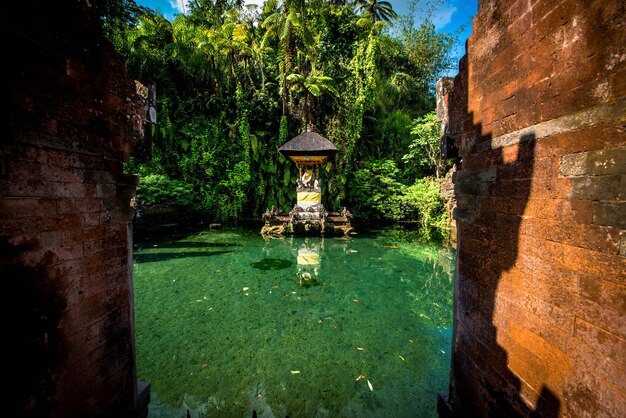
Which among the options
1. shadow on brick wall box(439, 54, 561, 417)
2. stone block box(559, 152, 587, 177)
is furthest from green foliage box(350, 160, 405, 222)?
stone block box(559, 152, 587, 177)

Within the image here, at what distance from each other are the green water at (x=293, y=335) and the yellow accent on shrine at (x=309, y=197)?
17.7 feet

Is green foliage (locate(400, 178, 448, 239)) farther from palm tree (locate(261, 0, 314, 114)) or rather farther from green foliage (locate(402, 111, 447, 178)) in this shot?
palm tree (locate(261, 0, 314, 114))

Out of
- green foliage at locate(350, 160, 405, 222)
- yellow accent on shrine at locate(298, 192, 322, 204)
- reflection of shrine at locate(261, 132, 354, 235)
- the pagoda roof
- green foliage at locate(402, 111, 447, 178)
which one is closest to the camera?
reflection of shrine at locate(261, 132, 354, 235)

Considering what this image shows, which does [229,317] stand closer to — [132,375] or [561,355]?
[132,375]

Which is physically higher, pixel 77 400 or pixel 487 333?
pixel 487 333

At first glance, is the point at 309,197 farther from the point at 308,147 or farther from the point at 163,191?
the point at 163,191

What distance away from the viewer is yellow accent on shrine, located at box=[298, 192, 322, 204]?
13.1 m

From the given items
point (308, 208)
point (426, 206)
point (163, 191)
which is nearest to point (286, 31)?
point (308, 208)

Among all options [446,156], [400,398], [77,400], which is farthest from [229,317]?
[446,156]

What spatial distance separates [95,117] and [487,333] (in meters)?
3.76

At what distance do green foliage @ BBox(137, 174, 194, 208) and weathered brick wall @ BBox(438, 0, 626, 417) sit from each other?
498 inches

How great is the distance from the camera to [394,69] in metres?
19.6

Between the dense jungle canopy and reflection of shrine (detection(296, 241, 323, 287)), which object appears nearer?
reflection of shrine (detection(296, 241, 323, 287))

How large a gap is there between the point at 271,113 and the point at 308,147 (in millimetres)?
4922
